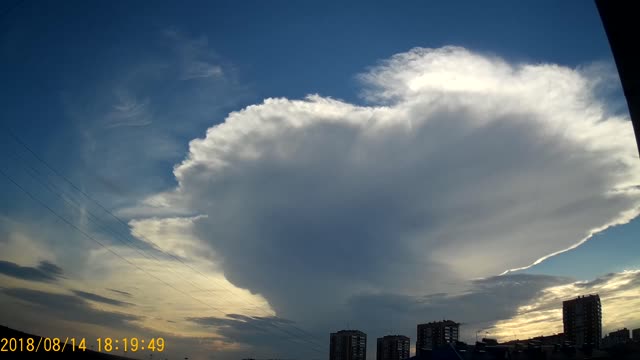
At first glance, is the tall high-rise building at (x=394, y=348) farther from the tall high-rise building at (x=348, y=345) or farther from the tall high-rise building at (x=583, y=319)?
the tall high-rise building at (x=583, y=319)

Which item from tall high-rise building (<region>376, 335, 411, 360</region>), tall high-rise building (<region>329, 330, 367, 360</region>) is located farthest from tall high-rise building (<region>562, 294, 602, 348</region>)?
tall high-rise building (<region>329, 330, 367, 360</region>)

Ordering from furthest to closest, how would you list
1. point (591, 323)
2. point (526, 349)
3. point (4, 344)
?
point (591, 323)
point (526, 349)
point (4, 344)

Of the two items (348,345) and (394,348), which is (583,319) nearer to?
(394,348)

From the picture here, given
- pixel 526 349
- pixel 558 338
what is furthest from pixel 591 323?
pixel 526 349

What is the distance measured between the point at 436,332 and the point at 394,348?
1463 cm

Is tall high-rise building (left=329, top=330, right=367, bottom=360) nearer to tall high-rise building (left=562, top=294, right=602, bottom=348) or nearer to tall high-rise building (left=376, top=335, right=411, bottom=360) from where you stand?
tall high-rise building (left=376, top=335, right=411, bottom=360)

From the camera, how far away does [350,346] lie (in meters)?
105

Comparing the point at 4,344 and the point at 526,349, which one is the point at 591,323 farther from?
the point at 4,344

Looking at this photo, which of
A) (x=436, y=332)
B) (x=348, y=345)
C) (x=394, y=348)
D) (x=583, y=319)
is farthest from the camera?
(x=348, y=345)

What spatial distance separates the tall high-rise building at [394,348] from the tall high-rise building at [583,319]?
3967 cm

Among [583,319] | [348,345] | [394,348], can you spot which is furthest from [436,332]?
[583,319]

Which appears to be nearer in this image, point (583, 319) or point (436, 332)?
point (583, 319)

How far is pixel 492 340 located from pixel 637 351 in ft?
56.2

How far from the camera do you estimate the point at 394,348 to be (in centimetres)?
10212
